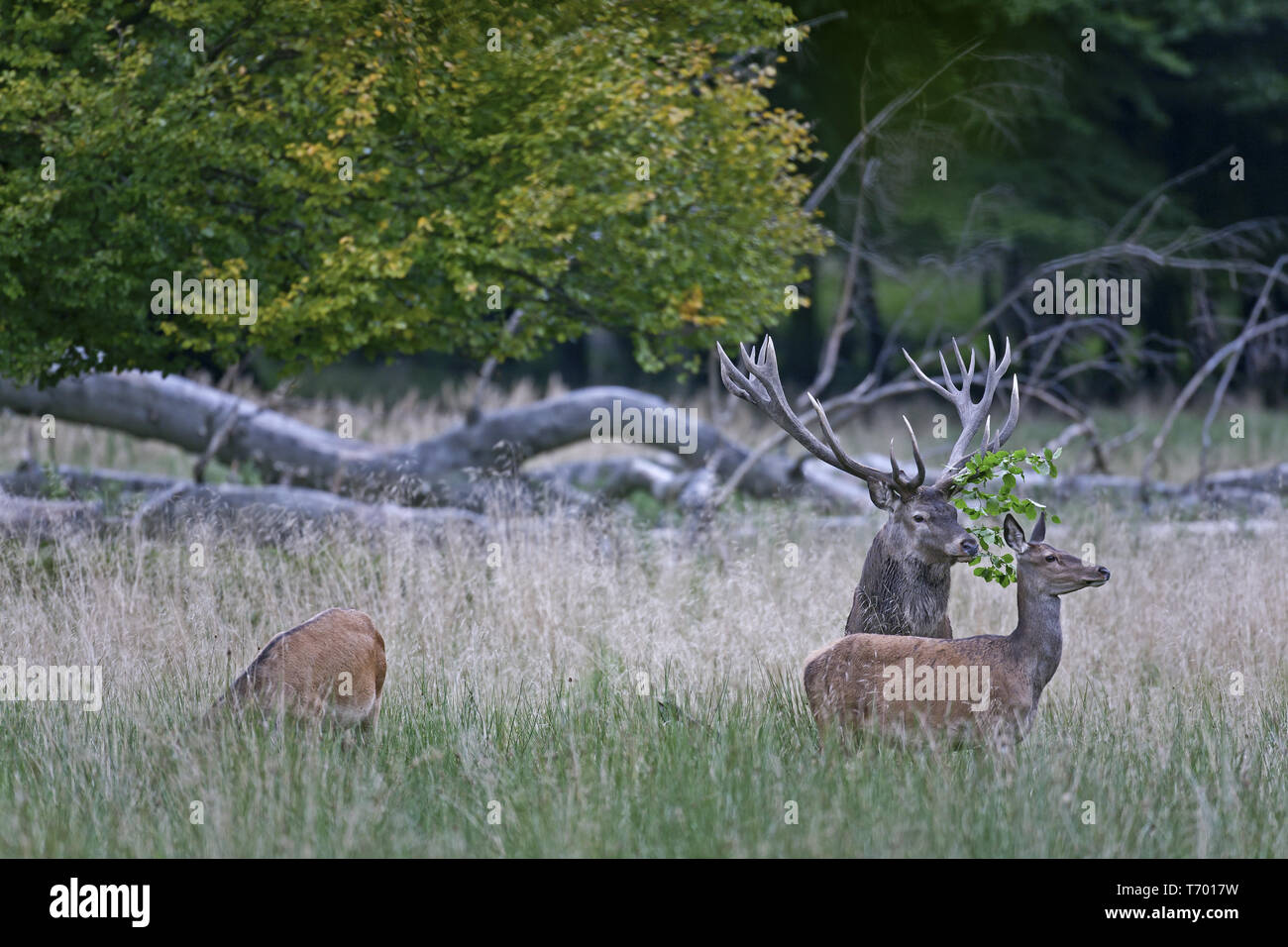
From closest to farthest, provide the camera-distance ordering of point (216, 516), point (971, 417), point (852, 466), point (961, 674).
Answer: point (961, 674)
point (852, 466)
point (971, 417)
point (216, 516)

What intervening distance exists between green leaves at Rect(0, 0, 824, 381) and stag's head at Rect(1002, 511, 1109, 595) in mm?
4280

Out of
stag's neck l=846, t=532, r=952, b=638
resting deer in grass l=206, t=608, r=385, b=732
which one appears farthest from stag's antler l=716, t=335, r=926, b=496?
resting deer in grass l=206, t=608, r=385, b=732

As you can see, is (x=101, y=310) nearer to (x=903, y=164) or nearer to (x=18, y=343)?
(x=18, y=343)

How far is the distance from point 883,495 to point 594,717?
1559mm

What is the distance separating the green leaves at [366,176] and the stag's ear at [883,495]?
356cm

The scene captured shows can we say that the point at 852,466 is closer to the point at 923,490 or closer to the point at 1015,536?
the point at 923,490

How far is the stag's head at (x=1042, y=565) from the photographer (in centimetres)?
518

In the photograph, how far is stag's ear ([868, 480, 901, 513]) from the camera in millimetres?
5879

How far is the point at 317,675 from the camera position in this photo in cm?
556

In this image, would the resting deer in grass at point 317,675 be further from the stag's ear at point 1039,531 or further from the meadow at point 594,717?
the stag's ear at point 1039,531

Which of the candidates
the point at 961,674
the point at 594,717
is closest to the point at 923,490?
the point at 961,674

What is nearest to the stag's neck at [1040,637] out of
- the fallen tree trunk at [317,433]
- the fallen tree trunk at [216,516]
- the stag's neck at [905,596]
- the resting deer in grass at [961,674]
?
the resting deer in grass at [961,674]
